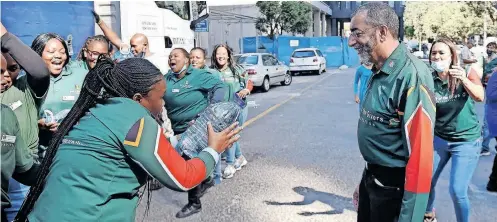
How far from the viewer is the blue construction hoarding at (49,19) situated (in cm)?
768

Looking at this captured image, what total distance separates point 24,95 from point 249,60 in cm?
1533

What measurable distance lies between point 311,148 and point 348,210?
310cm

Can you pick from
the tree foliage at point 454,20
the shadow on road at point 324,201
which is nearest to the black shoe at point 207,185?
the shadow on road at point 324,201

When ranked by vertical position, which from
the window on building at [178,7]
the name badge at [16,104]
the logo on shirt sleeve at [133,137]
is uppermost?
the window on building at [178,7]

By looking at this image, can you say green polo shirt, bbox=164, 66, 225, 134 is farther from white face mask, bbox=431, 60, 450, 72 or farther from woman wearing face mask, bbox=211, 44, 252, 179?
white face mask, bbox=431, 60, 450, 72

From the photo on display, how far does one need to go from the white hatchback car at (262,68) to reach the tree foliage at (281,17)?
14721mm

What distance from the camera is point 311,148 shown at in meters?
8.23

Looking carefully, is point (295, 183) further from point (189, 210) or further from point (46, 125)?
point (46, 125)

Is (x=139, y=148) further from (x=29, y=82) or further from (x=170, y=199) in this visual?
(x=170, y=199)

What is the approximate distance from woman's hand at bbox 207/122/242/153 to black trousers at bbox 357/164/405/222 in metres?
0.81

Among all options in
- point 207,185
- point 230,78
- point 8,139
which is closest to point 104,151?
point 8,139

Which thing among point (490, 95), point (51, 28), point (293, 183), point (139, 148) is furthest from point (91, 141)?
point (51, 28)

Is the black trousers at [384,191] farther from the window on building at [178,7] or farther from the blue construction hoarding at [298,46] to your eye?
the blue construction hoarding at [298,46]

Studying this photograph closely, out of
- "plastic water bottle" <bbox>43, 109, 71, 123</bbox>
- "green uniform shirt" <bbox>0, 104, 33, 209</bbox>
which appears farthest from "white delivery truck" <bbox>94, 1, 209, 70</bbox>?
"green uniform shirt" <bbox>0, 104, 33, 209</bbox>
